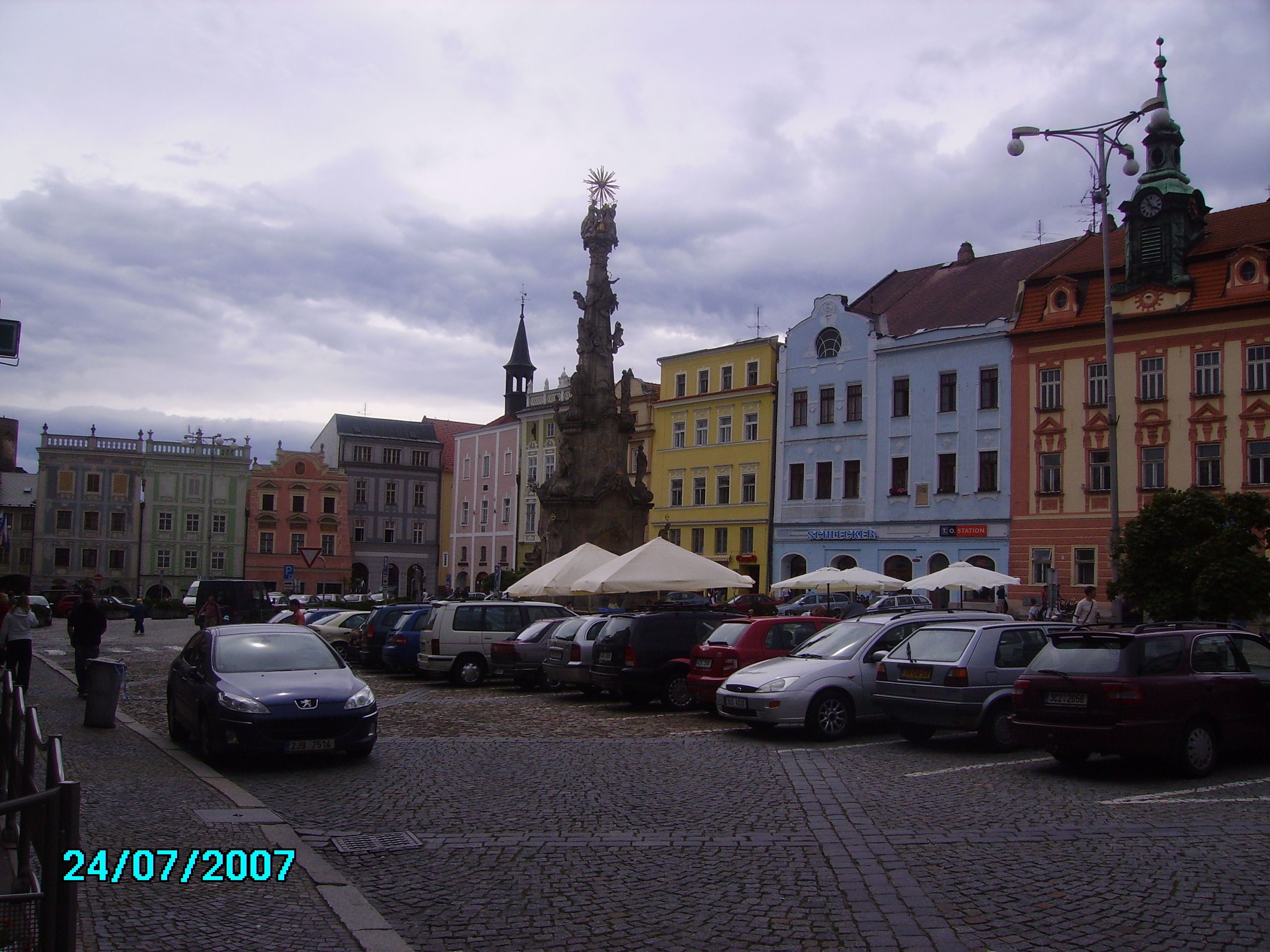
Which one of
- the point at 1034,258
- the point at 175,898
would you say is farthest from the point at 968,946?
the point at 1034,258

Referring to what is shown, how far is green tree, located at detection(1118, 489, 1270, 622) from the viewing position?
2198cm

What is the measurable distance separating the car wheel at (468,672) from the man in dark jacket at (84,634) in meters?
6.57

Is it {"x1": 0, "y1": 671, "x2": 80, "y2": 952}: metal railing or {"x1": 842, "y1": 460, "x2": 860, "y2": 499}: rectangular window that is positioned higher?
{"x1": 842, "y1": 460, "x2": 860, "y2": 499}: rectangular window

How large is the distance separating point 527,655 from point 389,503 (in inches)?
2976

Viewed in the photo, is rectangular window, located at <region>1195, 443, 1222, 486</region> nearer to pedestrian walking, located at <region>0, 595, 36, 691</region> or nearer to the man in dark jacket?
Result: the man in dark jacket

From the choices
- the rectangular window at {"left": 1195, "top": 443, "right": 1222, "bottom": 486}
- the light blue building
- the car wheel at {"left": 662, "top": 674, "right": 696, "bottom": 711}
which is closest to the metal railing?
the car wheel at {"left": 662, "top": 674, "right": 696, "bottom": 711}

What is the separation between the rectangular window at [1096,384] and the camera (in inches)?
1774

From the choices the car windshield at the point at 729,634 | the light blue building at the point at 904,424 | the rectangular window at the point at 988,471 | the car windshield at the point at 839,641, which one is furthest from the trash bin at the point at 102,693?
the rectangular window at the point at 988,471

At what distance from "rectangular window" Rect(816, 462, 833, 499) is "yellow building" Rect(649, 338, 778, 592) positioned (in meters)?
3.03

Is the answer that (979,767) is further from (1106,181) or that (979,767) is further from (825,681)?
(1106,181)

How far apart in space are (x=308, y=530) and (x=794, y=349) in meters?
47.9

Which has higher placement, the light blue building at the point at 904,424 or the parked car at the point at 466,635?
the light blue building at the point at 904,424

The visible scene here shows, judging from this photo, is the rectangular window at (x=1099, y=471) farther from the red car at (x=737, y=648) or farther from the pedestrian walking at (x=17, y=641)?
the pedestrian walking at (x=17, y=641)

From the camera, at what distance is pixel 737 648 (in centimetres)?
1733
